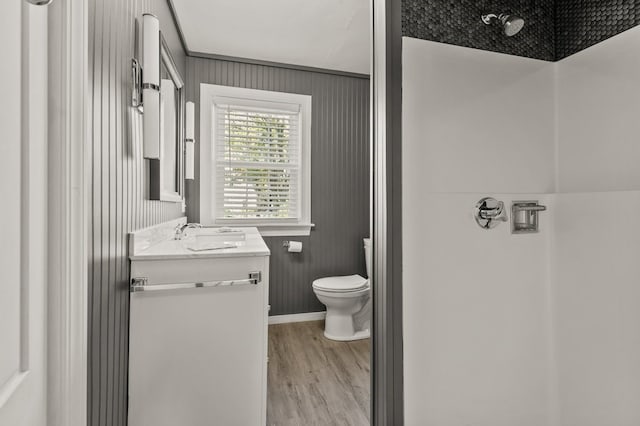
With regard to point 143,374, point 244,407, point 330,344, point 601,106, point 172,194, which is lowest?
point 330,344

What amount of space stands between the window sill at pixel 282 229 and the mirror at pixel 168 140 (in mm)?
789

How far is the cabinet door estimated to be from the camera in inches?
52.6

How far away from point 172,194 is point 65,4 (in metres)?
1.42

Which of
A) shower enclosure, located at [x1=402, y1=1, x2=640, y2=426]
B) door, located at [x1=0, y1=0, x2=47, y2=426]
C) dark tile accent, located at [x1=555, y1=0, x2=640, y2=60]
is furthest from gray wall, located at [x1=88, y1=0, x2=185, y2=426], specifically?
dark tile accent, located at [x1=555, y1=0, x2=640, y2=60]

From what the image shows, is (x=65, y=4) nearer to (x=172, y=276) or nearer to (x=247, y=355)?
A: (x=172, y=276)

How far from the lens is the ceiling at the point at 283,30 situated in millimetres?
2137

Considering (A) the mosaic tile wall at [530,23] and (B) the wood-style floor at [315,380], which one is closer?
(A) the mosaic tile wall at [530,23]

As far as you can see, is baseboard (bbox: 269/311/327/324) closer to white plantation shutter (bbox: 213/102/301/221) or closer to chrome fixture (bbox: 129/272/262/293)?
white plantation shutter (bbox: 213/102/301/221)

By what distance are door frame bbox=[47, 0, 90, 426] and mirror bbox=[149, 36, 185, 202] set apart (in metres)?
0.78

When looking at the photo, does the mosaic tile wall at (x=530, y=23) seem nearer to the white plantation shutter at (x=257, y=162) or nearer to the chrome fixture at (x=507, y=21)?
the chrome fixture at (x=507, y=21)

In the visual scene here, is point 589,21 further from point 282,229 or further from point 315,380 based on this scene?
point 282,229

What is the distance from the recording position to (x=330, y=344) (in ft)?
8.23

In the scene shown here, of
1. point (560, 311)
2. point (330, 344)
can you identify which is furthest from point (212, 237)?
point (560, 311)

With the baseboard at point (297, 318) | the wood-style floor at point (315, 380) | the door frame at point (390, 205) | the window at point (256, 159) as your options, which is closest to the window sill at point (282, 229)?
the window at point (256, 159)
